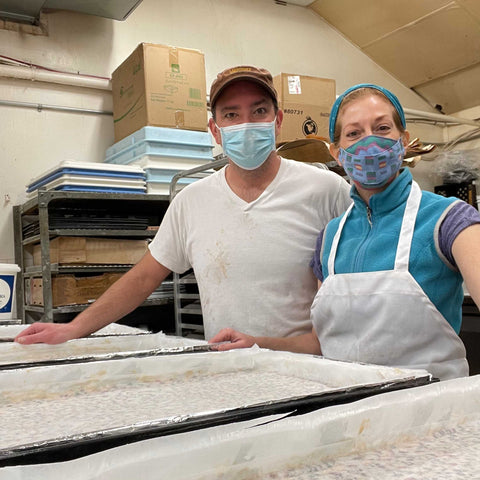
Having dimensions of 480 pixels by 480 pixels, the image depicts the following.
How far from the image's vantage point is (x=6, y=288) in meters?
1.87

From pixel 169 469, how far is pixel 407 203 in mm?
898

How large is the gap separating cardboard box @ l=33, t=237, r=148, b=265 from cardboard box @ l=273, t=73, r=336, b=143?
1.09 meters

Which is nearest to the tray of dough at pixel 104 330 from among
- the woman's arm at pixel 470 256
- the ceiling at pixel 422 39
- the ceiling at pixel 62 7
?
the woman's arm at pixel 470 256

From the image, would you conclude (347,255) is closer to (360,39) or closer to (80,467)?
(80,467)

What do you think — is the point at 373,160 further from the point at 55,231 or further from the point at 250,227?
the point at 55,231

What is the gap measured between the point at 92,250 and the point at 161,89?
984 millimetres

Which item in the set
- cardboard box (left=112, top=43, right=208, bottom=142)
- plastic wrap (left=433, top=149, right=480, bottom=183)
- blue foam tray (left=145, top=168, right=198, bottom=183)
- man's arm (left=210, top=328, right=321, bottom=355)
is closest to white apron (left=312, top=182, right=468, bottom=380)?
man's arm (left=210, top=328, right=321, bottom=355)

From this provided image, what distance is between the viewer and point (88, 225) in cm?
288

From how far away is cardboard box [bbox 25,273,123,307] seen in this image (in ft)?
9.04

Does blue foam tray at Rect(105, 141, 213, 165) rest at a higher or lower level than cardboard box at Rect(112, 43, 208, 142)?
lower

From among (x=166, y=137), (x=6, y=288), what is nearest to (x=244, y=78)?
(x=6, y=288)

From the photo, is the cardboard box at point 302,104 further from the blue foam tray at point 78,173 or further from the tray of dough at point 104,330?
the tray of dough at point 104,330

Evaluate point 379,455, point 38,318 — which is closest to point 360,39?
point 38,318

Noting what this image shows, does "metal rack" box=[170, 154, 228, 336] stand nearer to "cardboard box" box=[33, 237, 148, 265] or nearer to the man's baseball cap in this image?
"cardboard box" box=[33, 237, 148, 265]
